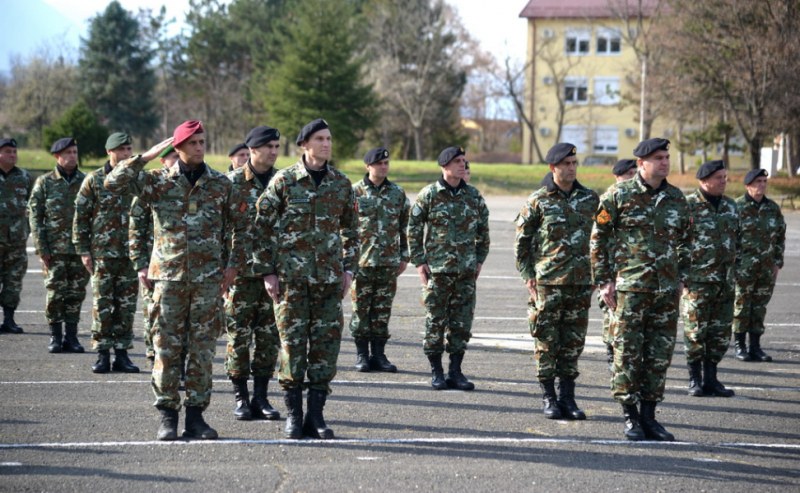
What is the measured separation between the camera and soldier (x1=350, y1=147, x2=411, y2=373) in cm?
1062

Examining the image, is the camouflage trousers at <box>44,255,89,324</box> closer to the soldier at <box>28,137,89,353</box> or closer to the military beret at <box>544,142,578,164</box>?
the soldier at <box>28,137,89,353</box>

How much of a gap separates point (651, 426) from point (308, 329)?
2.93 meters

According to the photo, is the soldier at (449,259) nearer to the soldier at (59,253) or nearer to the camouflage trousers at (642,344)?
the camouflage trousers at (642,344)

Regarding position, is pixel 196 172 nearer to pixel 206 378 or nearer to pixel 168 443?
pixel 206 378

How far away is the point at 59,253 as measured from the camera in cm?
1123

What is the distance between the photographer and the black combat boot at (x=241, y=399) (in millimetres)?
8234

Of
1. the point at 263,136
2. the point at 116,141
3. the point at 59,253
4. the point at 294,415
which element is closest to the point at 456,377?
the point at 294,415

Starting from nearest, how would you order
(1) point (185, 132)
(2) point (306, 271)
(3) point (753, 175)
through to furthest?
(1) point (185, 132) → (2) point (306, 271) → (3) point (753, 175)

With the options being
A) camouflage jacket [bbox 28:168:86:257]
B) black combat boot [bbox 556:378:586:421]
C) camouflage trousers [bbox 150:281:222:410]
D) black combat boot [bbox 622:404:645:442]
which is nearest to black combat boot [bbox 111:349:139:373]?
camouflage jacket [bbox 28:168:86:257]

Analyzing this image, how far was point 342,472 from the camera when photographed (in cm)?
668

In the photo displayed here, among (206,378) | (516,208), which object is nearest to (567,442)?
→ (206,378)

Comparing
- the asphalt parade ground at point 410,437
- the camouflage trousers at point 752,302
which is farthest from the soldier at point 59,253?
the camouflage trousers at point 752,302

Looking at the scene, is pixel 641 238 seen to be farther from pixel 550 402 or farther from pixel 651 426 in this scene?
pixel 550 402

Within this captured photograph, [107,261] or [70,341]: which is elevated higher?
[107,261]
